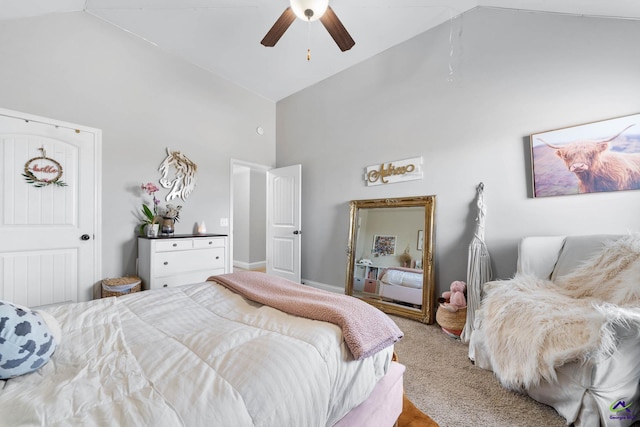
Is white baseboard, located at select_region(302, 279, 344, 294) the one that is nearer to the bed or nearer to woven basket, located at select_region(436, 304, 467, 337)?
the bed

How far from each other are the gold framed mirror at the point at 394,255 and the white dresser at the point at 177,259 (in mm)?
1729

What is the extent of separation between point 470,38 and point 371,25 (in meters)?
1.03

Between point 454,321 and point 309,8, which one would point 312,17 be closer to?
point 309,8

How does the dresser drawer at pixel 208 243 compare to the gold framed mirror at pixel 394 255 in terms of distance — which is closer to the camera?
the gold framed mirror at pixel 394 255

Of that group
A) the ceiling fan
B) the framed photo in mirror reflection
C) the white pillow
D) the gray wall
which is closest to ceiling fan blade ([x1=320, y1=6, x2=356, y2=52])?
the ceiling fan

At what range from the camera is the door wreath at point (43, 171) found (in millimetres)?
2338

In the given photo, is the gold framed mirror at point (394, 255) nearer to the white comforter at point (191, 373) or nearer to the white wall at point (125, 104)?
the white comforter at point (191, 373)

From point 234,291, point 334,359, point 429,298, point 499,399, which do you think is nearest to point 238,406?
point 334,359

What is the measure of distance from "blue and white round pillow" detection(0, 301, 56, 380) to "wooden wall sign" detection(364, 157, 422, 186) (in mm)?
3039

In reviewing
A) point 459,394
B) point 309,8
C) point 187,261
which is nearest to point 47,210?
point 187,261

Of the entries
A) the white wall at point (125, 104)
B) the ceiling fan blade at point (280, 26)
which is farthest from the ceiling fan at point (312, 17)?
the white wall at point (125, 104)

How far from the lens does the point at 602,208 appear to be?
2010 millimetres

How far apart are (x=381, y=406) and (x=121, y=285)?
102 inches

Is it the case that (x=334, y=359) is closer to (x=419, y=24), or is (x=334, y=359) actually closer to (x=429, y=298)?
(x=429, y=298)
